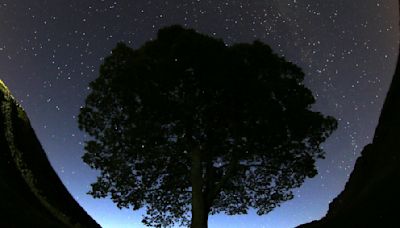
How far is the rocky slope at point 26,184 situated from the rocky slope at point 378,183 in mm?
14741

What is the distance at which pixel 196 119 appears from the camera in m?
23.8

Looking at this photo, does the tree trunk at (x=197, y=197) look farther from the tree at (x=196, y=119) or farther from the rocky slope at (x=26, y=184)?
the rocky slope at (x=26, y=184)

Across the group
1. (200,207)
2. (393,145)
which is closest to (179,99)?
(200,207)

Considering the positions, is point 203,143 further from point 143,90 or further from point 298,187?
point 298,187

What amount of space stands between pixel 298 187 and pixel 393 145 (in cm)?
760

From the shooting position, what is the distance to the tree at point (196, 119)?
2266cm

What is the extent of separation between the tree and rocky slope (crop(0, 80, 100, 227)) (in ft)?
12.0

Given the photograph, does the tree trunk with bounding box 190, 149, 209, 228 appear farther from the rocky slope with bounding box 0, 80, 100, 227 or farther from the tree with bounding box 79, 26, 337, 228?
the rocky slope with bounding box 0, 80, 100, 227

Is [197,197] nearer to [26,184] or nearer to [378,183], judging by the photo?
[378,183]

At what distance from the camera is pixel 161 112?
22.8 meters

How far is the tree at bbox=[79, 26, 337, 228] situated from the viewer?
22.7 metres

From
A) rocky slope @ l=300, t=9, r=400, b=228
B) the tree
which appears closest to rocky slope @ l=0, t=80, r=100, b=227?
the tree

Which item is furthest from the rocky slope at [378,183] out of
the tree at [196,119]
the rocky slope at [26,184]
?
the rocky slope at [26,184]

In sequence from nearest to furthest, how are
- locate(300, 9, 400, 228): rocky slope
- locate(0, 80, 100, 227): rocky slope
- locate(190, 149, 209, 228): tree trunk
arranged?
locate(300, 9, 400, 228): rocky slope < locate(0, 80, 100, 227): rocky slope < locate(190, 149, 209, 228): tree trunk
